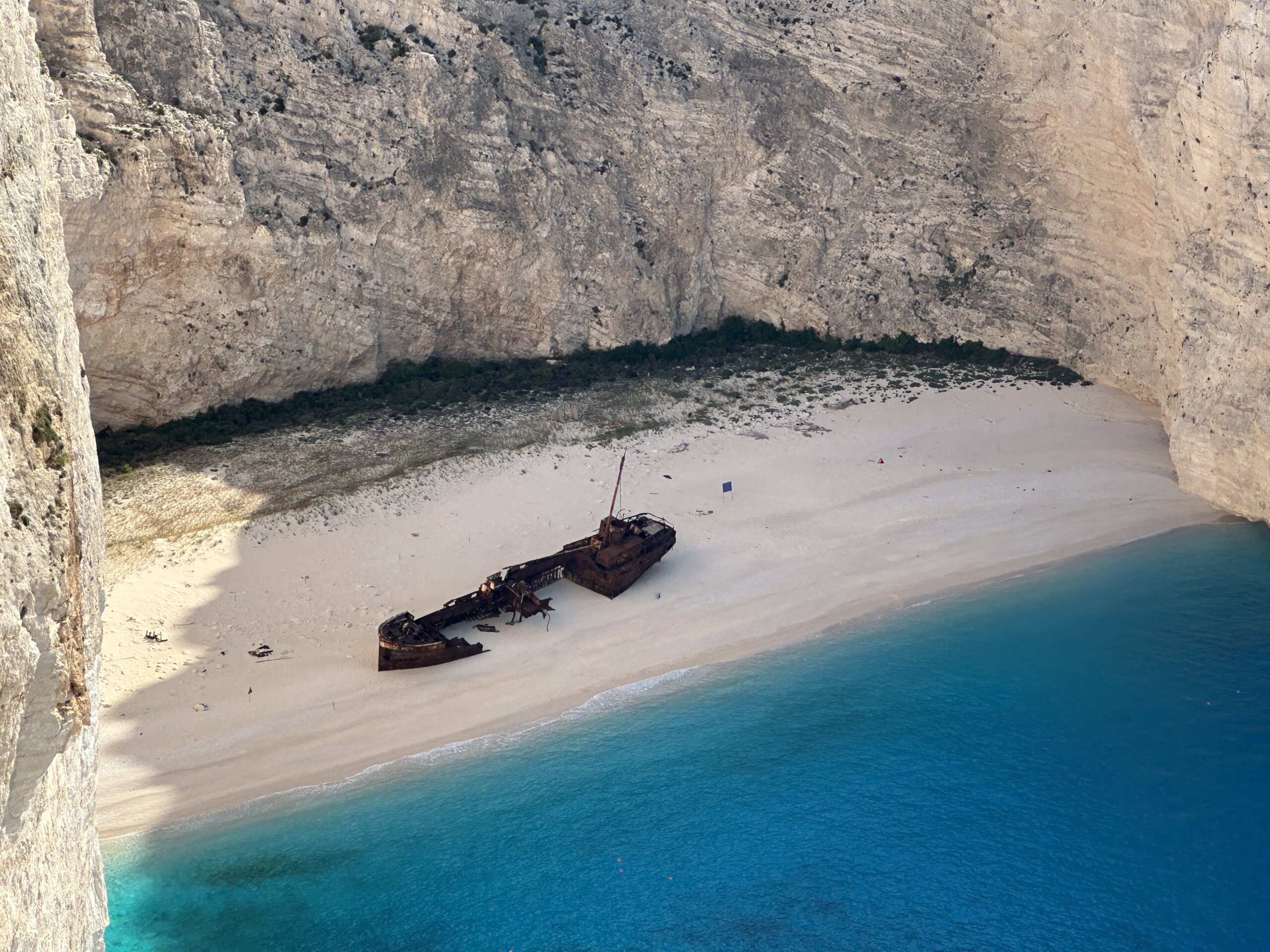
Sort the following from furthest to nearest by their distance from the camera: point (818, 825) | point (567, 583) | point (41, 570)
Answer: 1. point (567, 583)
2. point (818, 825)
3. point (41, 570)

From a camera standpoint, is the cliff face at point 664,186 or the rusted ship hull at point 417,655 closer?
the rusted ship hull at point 417,655

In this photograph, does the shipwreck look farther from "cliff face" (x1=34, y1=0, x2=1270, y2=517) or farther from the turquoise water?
"cliff face" (x1=34, y1=0, x2=1270, y2=517)

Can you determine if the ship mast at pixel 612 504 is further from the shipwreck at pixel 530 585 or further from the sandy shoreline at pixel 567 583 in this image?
the sandy shoreline at pixel 567 583

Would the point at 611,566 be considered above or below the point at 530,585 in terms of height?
above

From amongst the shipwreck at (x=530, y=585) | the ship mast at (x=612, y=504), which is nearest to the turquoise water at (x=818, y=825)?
the shipwreck at (x=530, y=585)

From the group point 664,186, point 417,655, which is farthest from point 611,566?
point 664,186

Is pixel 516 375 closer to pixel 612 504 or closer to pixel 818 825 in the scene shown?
pixel 612 504

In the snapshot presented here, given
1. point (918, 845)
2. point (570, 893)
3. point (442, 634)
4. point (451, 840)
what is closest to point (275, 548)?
point (442, 634)
